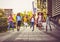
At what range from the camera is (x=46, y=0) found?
3.52 meters

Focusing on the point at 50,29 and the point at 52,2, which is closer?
the point at 52,2

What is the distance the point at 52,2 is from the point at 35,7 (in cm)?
32

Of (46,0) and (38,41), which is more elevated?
(46,0)

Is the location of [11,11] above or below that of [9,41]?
above

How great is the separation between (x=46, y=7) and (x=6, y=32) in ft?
2.11

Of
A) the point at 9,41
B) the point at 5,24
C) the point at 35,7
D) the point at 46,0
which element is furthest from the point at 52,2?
the point at 9,41

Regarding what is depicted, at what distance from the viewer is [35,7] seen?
3.35 metres

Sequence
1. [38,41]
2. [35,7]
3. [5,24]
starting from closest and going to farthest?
[38,41] → [35,7] → [5,24]

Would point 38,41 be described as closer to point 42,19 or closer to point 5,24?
point 42,19

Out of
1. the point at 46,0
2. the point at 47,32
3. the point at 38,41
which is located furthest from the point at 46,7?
the point at 38,41

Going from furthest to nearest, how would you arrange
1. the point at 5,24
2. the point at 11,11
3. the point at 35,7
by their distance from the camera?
the point at 5,24, the point at 35,7, the point at 11,11

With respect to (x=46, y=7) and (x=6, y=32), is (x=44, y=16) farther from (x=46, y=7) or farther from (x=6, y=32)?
(x=6, y=32)

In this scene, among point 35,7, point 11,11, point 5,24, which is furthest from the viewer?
point 5,24

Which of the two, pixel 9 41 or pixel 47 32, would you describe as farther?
pixel 47 32
